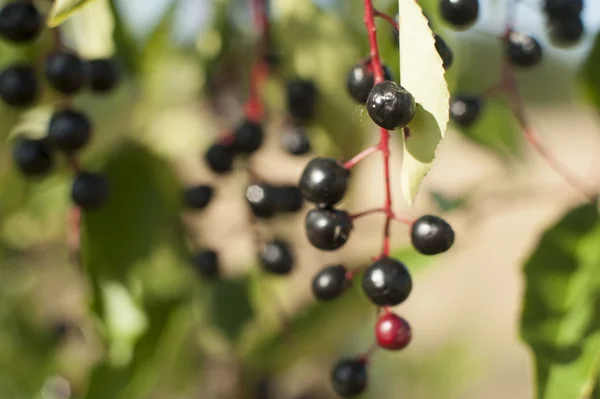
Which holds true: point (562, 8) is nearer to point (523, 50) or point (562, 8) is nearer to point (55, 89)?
point (523, 50)

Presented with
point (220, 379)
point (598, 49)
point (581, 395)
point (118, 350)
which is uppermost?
point (598, 49)

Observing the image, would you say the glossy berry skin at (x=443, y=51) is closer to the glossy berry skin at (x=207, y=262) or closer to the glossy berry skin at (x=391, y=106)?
the glossy berry skin at (x=391, y=106)

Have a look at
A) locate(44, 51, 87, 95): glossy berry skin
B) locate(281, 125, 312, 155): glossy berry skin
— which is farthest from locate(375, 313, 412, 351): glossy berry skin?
locate(44, 51, 87, 95): glossy berry skin

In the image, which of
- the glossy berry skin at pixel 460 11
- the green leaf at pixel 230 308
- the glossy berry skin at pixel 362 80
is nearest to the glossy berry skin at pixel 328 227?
the glossy berry skin at pixel 362 80

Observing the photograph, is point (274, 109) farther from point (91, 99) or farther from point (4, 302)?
point (4, 302)

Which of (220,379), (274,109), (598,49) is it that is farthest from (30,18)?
(220,379)

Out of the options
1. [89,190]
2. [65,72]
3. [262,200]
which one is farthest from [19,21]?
[262,200]
